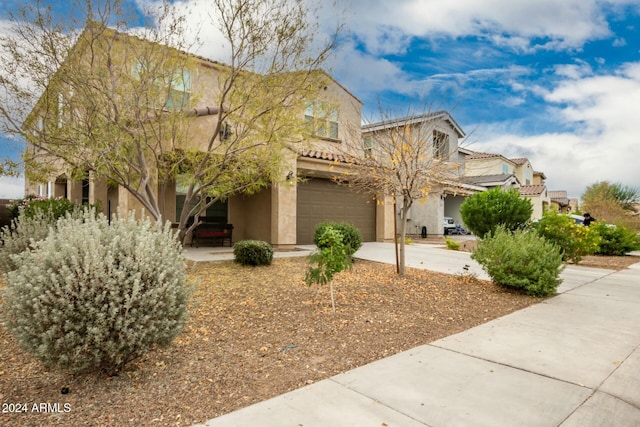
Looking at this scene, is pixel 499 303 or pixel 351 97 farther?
pixel 351 97

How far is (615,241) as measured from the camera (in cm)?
1512

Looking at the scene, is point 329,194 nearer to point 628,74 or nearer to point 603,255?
point 628,74

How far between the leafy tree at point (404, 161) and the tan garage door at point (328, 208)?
17.5 ft

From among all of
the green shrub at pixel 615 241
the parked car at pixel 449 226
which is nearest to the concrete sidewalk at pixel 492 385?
the green shrub at pixel 615 241

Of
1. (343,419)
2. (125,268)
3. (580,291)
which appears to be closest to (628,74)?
(580,291)

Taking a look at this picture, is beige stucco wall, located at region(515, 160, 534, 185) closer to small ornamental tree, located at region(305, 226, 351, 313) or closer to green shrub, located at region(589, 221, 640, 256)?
green shrub, located at region(589, 221, 640, 256)

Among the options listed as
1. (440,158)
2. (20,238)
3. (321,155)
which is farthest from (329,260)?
(321,155)

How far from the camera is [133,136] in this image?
7.33 m

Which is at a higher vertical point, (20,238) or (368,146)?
(368,146)

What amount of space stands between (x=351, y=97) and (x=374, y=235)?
618 cm

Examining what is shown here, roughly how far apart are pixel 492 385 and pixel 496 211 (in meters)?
12.1

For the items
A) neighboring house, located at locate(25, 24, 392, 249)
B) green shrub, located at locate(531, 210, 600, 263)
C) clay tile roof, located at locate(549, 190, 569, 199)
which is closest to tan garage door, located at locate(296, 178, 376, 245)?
neighboring house, located at locate(25, 24, 392, 249)

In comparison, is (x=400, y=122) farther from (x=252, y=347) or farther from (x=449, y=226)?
(x=449, y=226)

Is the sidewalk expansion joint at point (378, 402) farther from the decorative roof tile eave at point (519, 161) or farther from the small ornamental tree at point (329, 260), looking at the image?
the decorative roof tile eave at point (519, 161)
